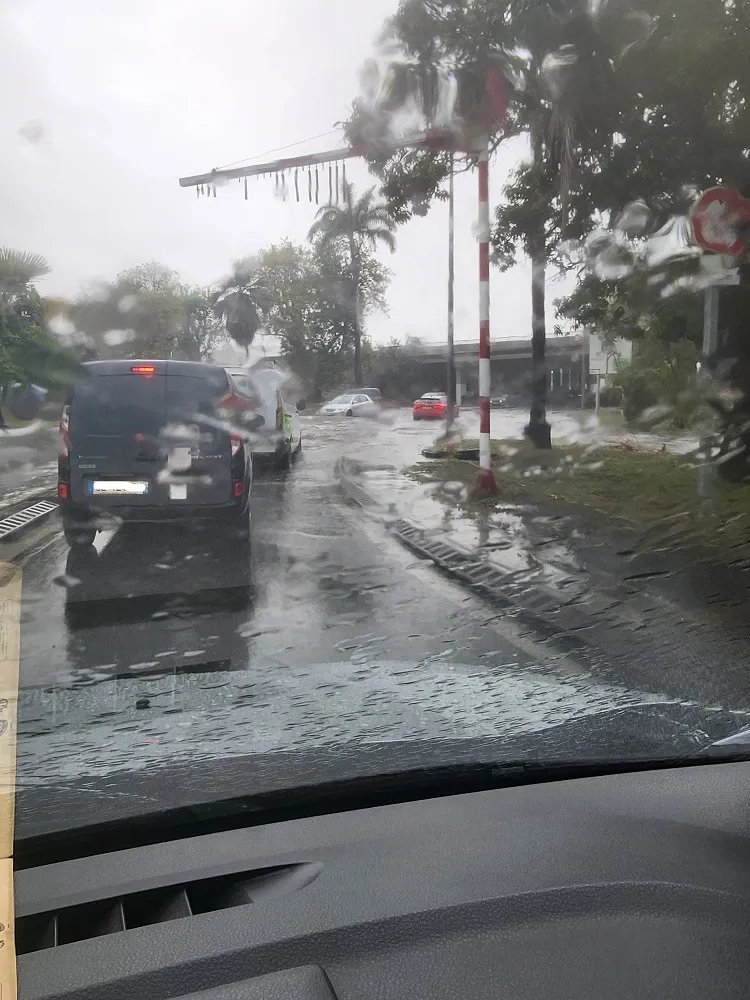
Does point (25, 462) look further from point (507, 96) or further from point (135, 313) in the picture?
point (507, 96)

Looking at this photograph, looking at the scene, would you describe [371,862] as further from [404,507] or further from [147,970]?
[404,507]

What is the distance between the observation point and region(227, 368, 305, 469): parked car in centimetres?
325

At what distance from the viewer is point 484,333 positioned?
4.02 m

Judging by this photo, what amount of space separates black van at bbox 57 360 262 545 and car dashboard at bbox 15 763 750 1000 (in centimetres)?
128

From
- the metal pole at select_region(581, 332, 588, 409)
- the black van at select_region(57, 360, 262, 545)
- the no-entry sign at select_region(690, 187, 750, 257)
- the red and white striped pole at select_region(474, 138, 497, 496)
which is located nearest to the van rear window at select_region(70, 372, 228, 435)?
the black van at select_region(57, 360, 262, 545)

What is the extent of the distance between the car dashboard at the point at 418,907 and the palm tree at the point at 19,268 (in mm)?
1716

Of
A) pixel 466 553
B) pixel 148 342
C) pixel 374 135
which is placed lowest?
pixel 466 553

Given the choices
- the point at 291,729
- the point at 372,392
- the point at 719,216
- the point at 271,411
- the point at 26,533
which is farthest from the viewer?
the point at 719,216

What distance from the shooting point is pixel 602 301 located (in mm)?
4340

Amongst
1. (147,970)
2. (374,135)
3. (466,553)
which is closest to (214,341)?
(374,135)

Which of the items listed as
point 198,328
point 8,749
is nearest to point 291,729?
point 8,749

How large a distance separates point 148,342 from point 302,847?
69.3 inches

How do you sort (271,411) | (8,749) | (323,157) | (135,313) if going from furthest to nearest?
(323,157)
(271,411)
(135,313)
(8,749)

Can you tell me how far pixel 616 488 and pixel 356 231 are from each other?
190 cm
